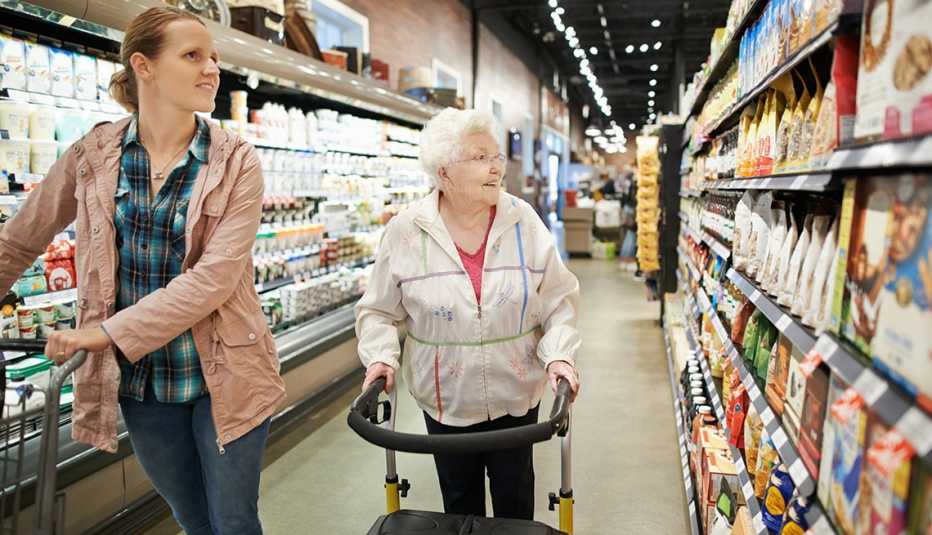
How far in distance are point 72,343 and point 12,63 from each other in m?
1.70

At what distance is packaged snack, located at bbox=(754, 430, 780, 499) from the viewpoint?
2025 millimetres

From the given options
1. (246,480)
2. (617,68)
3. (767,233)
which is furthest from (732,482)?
(617,68)

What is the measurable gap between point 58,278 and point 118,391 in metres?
1.36

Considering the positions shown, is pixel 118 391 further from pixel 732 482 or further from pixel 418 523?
pixel 732 482

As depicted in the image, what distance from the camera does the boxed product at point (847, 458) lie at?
1171mm

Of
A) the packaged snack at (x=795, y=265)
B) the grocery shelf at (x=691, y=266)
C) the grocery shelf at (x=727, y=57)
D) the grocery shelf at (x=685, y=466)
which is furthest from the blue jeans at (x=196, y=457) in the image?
the grocery shelf at (x=691, y=266)

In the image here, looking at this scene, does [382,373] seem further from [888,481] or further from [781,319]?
[888,481]

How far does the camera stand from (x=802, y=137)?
1843 millimetres

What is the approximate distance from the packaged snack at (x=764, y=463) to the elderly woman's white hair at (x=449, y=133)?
1.23 meters

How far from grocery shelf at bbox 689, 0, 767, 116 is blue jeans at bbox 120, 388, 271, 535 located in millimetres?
2325

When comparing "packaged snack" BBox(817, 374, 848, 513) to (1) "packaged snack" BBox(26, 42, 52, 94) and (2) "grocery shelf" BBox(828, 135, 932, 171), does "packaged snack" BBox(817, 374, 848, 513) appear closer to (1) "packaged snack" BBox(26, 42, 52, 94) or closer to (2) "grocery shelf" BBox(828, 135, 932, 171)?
(2) "grocery shelf" BBox(828, 135, 932, 171)

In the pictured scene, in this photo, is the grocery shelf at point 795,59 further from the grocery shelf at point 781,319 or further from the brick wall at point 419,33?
the brick wall at point 419,33

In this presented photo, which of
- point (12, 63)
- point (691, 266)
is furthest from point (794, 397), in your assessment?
point (691, 266)

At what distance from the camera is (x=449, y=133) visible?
6.67 feet
